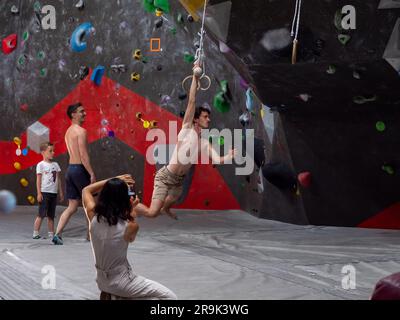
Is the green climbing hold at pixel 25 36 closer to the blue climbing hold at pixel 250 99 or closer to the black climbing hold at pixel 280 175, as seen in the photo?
the blue climbing hold at pixel 250 99

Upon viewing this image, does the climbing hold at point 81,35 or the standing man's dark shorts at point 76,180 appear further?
the climbing hold at point 81,35

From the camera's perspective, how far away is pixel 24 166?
11055mm

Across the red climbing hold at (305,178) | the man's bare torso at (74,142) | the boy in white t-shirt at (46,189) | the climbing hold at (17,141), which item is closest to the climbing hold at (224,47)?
the man's bare torso at (74,142)

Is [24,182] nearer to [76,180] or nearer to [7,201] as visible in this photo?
[7,201]

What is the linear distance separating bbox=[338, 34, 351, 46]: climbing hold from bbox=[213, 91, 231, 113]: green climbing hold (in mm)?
3791

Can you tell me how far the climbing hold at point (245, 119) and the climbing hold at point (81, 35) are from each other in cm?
299

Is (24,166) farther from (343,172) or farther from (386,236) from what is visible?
(386,236)

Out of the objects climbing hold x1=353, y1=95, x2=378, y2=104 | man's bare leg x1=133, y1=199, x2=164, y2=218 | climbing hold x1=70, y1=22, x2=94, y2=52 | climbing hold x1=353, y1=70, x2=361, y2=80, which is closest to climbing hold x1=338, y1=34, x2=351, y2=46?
climbing hold x1=353, y1=70, x2=361, y2=80

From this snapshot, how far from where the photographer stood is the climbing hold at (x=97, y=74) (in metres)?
10.4

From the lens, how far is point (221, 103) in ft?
32.0

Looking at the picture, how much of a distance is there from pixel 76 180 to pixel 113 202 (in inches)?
137

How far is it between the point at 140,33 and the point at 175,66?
0.80 m

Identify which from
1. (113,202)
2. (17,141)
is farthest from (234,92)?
(113,202)
